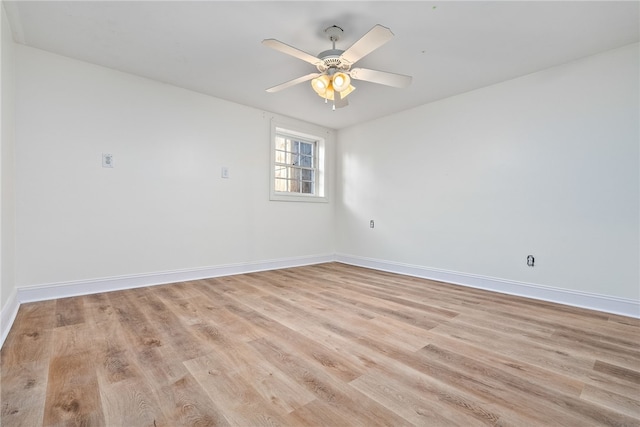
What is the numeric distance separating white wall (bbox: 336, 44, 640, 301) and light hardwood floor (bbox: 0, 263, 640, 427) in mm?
572

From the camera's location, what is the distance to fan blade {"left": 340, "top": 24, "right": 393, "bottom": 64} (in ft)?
5.76

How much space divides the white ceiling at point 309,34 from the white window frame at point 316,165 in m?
1.16

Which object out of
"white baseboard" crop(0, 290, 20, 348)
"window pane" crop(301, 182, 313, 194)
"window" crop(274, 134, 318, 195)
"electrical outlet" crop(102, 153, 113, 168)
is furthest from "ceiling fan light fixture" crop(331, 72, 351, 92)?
"white baseboard" crop(0, 290, 20, 348)

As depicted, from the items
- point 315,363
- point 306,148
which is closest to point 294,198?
point 306,148

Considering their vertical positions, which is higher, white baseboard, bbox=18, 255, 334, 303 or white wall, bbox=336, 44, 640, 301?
white wall, bbox=336, 44, 640, 301

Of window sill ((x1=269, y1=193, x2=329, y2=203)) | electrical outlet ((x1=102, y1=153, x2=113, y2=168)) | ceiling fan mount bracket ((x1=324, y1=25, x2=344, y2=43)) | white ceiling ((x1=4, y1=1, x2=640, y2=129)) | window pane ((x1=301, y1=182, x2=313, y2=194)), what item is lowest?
window sill ((x1=269, y1=193, x2=329, y2=203))

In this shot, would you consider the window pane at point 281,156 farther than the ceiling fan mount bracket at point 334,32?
Yes

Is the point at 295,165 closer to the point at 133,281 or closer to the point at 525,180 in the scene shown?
the point at 133,281

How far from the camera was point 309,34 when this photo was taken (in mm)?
2283

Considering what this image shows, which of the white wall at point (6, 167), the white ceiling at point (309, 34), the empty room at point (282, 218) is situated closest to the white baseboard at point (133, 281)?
the empty room at point (282, 218)

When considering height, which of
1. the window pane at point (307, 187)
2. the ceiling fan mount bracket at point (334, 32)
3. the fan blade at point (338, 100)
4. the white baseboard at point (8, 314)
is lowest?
the white baseboard at point (8, 314)

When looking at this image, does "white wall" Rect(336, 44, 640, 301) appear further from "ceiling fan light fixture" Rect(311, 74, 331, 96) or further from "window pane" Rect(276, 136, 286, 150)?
"ceiling fan light fixture" Rect(311, 74, 331, 96)

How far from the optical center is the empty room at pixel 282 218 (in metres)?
1.36

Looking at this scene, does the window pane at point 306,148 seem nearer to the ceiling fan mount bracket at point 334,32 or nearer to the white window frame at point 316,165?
the white window frame at point 316,165
